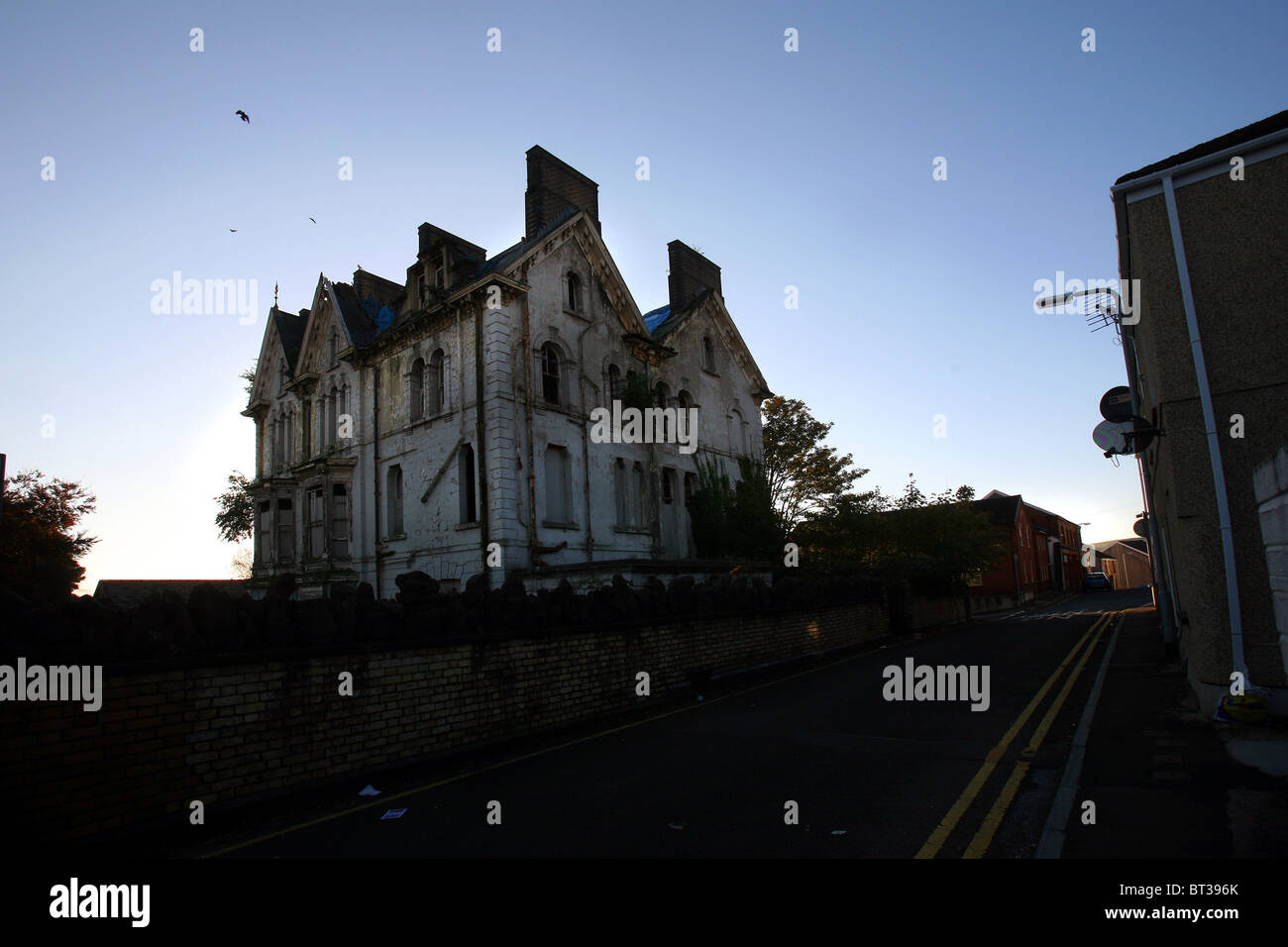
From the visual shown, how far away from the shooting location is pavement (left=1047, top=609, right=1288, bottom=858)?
500 centimetres

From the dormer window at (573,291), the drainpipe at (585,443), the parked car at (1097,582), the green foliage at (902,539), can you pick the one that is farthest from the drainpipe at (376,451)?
the parked car at (1097,582)

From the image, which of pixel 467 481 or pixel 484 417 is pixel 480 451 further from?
pixel 467 481

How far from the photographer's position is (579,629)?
1122cm

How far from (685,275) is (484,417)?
13335 mm

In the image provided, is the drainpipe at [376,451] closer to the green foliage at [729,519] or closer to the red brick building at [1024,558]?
the green foliage at [729,519]

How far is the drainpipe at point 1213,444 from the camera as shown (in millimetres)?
8328

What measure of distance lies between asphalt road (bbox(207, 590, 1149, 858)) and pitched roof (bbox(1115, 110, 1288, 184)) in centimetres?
778

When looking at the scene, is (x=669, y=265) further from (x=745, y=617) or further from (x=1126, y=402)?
(x=1126, y=402)

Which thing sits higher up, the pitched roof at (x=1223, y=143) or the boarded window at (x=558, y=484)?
the pitched roof at (x=1223, y=143)

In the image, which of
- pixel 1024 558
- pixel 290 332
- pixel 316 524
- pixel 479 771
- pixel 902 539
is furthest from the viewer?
pixel 1024 558

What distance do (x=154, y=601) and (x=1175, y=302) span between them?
12.4 m

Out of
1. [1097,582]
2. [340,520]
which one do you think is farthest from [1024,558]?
[340,520]

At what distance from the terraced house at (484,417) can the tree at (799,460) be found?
13.7 metres

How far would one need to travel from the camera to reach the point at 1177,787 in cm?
637
